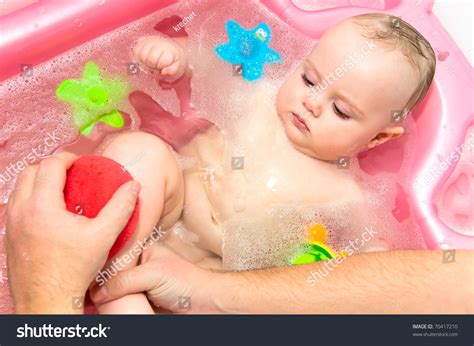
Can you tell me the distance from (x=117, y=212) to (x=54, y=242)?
0.39ft

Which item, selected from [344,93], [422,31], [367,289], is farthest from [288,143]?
[422,31]

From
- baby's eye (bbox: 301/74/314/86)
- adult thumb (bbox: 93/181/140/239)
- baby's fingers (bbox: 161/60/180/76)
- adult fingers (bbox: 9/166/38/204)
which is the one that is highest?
baby's eye (bbox: 301/74/314/86)

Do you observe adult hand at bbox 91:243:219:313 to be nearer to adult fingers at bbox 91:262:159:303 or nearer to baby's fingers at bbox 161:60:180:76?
adult fingers at bbox 91:262:159:303

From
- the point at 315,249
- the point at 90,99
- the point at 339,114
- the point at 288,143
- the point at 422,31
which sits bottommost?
the point at 315,249

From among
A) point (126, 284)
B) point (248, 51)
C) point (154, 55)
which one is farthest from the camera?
point (248, 51)

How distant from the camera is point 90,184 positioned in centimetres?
109

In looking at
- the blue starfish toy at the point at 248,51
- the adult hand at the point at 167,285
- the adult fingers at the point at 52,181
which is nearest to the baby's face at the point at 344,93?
the blue starfish toy at the point at 248,51

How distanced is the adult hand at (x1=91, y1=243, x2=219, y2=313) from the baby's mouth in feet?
1.28

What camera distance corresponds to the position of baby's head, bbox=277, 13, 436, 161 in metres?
1.31

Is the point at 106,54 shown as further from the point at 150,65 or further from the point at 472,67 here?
the point at 472,67

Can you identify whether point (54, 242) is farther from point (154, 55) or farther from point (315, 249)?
point (315, 249)

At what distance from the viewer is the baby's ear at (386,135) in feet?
4.67

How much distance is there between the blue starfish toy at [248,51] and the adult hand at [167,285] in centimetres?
56

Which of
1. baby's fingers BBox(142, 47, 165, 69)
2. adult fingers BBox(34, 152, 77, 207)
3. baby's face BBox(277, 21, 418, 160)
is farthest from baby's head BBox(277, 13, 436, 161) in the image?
adult fingers BBox(34, 152, 77, 207)
